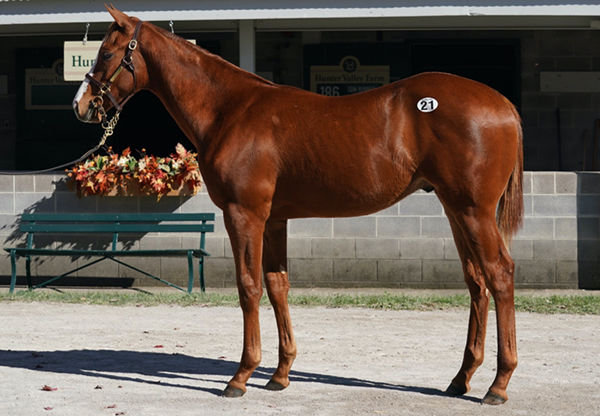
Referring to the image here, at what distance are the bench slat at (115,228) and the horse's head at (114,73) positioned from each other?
526 cm

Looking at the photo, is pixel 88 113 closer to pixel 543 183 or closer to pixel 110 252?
pixel 110 252

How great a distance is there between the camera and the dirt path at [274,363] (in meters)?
6.41

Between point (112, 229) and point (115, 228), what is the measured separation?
0.04 metres

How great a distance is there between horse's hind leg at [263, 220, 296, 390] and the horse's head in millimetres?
1361

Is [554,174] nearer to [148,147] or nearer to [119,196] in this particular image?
[119,196]

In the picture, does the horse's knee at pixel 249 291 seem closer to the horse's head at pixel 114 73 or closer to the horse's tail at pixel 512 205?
the horse's head at pixel 114 73

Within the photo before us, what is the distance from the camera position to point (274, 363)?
791 cm

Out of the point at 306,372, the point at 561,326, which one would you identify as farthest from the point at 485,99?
the point at 561,326

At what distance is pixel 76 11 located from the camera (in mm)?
13102

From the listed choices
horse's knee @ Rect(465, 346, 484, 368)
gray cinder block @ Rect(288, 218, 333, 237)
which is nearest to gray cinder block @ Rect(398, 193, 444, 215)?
gray cinder block @ Rect(288, 218, 333, 237)

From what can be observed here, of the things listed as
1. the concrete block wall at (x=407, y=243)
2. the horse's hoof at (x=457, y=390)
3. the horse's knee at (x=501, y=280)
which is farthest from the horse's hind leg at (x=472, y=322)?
the concrete block wall at (x=407, y=243)

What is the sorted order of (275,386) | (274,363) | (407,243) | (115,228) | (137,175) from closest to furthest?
1. (275,386)
2. (274,363)
3. (407,243)
4. (115,228)
5. (137,175)

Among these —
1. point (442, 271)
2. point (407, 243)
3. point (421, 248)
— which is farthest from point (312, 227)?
point (442, 271)

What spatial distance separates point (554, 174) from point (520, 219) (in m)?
5.77
